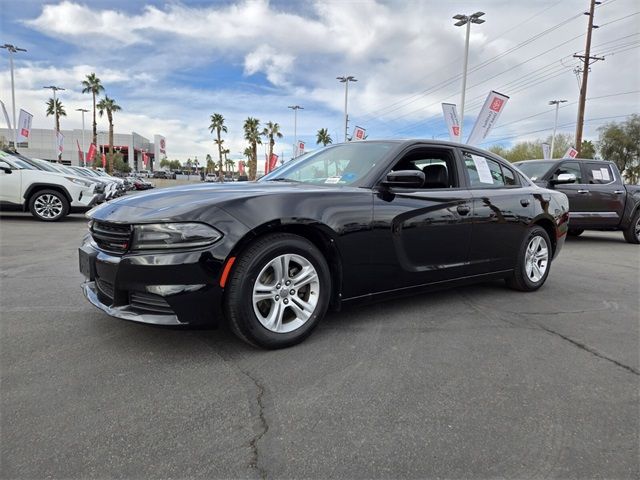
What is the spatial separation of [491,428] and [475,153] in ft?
9.98

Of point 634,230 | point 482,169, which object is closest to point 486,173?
point 482,169

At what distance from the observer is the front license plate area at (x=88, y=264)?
300 centimetres

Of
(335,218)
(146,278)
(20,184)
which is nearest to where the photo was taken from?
(146,278)

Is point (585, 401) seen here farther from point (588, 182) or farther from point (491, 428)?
point (588, 182)

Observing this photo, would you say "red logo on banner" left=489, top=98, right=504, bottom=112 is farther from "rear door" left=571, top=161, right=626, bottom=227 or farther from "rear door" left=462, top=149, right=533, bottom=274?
"rear door" left=462, top=149, right=533, bottom=274

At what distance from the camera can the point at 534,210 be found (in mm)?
4895

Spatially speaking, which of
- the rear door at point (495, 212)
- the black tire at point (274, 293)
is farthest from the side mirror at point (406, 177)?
the rear door at point (495, 212)

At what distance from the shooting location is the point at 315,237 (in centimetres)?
327

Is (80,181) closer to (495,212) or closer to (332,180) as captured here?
(332,180)

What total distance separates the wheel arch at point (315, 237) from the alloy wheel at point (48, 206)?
9.74 metres

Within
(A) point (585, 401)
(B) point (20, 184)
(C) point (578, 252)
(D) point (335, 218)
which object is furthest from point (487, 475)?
(B) point (20, 184)

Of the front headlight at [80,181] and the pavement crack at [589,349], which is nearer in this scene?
the pavement crack at [589,349]

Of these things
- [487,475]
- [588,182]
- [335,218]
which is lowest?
[487,475]

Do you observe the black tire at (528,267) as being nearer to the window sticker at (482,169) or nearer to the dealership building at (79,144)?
the window sticker at (482,169)
